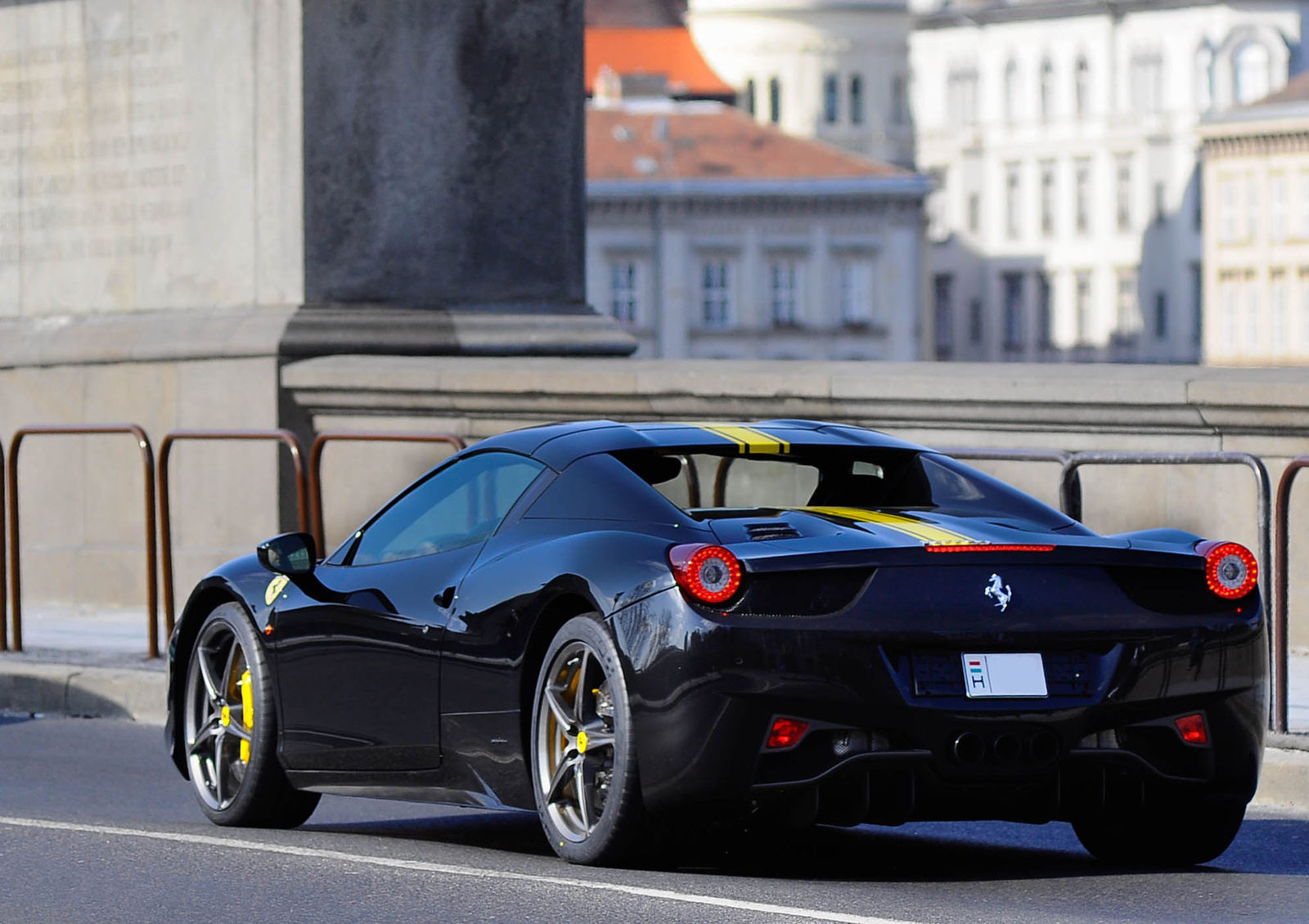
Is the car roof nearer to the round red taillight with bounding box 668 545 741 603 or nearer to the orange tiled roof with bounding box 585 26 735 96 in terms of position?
the round red taillight with bounding box 668 545 741 603

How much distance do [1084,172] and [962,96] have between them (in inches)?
422

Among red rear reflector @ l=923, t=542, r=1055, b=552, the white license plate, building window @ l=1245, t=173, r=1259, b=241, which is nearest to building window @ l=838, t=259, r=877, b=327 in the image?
building window @ l=1245, t=173, r=1259, b=241

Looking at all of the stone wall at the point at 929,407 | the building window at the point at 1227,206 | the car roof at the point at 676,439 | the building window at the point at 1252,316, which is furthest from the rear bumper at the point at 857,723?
the building window at the point at 1252,316

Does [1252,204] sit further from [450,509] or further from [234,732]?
[450,509]

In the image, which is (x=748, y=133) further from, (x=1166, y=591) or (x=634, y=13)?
(x=1166, y=591)

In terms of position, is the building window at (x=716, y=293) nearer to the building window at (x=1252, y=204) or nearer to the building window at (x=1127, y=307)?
the building window at (x=1252, y=204)

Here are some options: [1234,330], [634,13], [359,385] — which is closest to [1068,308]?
[1234,330]

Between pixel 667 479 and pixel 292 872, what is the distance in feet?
4.67

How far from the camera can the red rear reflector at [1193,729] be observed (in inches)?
306

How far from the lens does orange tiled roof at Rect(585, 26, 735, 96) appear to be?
158 metres

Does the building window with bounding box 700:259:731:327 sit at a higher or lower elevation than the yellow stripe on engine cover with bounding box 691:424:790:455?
higher

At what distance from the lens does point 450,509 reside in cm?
884

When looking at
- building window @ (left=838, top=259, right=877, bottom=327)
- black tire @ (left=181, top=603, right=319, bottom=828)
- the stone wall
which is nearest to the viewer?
black tire @ (left=181, top=603, right=319, bottom=828)

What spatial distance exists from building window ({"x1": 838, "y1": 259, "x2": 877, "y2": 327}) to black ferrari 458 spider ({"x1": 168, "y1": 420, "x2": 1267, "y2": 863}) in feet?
418
